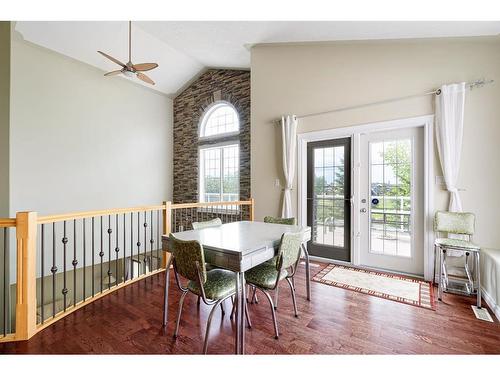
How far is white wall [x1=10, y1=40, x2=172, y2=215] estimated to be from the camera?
14.0 feet

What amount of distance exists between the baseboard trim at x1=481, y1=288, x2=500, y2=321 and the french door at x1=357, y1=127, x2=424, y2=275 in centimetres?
65

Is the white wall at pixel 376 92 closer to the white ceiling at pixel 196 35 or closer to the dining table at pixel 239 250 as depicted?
the white ceiling at pixel 196 35

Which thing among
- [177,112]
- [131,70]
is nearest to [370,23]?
[131,70]

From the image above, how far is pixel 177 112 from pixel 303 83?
4.17 m

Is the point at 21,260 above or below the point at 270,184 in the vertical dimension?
below

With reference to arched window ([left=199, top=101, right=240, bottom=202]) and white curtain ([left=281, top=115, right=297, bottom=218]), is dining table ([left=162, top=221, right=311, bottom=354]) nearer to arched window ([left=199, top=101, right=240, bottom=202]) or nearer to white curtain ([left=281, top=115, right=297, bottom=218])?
white curtain ([left=281, top=115, right=297, bottom=218])

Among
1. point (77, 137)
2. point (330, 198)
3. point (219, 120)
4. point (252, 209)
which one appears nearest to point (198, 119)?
point (219, 120)

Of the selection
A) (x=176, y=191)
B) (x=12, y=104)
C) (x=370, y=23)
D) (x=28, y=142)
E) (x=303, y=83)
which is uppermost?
(x=370, y=23)

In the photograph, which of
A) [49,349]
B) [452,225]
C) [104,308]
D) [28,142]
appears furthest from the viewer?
[28,142]

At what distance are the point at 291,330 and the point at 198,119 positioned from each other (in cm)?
562

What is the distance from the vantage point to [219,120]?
622 cm

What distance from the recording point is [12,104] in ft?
13.6

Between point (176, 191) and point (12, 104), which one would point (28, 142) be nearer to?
point (12, 104)

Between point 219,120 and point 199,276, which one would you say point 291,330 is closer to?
point 199,276
